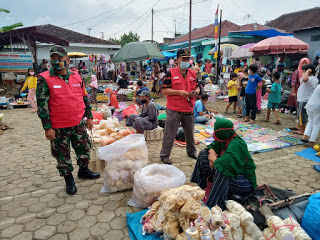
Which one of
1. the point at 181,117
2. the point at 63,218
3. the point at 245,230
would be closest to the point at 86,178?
the point at 63,218

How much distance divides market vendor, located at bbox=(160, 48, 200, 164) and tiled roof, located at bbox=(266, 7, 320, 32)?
1884 centimetres

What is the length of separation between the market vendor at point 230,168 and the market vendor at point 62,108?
1.85 metres

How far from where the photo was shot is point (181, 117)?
12.9 ft

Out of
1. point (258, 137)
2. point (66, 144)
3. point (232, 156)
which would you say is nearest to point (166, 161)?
point (66, 144)

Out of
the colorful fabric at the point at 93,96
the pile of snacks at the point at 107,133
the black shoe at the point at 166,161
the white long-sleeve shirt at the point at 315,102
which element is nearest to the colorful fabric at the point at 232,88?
the white long-sleeve shirt at the point at 315,102

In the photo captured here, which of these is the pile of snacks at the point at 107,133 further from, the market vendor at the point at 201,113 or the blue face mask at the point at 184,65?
the market vendor at the point at 201,113

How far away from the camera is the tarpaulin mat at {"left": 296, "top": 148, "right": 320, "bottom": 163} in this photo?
4345 millimetres

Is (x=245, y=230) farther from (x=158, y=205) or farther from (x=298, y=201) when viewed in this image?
(x=158, y=205)

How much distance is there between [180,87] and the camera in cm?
376

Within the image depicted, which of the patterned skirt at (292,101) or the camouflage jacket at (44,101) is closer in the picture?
the camouflage jacket at (44,101)

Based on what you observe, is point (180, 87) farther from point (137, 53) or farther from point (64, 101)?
point (137, 53)

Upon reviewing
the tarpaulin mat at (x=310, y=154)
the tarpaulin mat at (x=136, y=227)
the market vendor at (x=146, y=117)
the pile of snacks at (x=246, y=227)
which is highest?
the market vendor at (x=146, y=117)

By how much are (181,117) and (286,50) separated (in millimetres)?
7453

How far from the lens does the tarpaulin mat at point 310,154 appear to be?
434 cm
